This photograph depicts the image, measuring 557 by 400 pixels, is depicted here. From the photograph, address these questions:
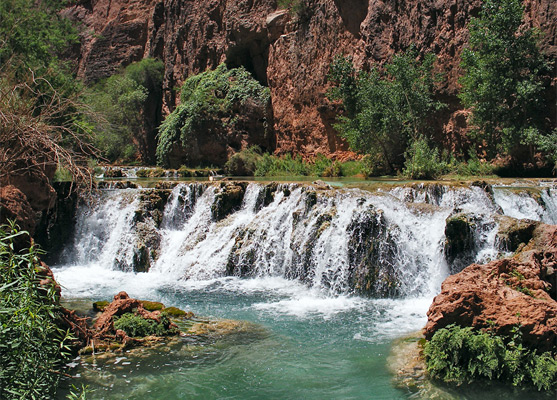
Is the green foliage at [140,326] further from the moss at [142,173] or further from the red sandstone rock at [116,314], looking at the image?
the moss at [142,173]

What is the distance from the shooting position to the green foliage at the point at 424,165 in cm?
1499

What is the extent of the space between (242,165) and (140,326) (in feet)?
49.5

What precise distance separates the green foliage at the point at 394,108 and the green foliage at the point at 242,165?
468 cm

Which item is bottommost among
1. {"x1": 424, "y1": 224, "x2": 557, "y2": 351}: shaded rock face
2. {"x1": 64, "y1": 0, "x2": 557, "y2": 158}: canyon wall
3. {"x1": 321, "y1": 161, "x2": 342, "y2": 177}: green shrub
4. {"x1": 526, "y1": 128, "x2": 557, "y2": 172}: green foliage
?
{"x1": 424, "y1": 224, "x2": 557, "y2": 351}: shaded rock face

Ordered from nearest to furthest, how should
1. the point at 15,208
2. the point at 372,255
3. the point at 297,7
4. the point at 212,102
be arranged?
the point at 15,208 < the point at 372,255 < the point at 297,7 < the point at 212,102

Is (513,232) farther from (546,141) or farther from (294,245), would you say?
(546,141)

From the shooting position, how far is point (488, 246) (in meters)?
8.25

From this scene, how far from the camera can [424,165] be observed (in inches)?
590

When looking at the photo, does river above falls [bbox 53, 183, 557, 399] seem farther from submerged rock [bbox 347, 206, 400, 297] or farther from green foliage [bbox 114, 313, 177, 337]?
green foliage [bbox 114, 313, 177, 337]

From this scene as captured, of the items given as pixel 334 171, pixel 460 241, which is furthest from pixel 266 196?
pixel 334 171

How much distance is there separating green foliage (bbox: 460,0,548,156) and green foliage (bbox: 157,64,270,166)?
11391 mm

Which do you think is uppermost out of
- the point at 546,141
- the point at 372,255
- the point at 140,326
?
the point at 546,141

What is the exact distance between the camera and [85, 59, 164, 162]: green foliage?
94.3 feet

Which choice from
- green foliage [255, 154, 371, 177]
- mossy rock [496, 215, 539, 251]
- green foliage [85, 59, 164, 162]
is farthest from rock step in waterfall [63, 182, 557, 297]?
green foliage [85, 59, 164, 162]
